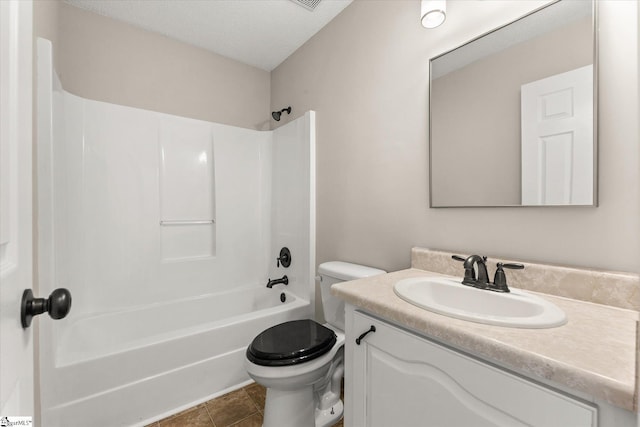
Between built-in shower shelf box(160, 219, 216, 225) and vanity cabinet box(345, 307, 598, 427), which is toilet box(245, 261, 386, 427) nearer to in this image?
vanity cabinet box(345, 307, 598, 427)

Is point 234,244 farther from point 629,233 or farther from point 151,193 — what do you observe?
point 629,233

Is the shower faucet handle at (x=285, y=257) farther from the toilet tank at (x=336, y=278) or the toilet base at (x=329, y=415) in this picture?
the toilet base at (x=329, y=415)

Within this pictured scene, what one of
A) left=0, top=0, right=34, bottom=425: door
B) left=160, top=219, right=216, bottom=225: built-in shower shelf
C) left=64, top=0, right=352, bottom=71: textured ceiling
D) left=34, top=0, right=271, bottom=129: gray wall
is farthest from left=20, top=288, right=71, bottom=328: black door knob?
left=64, top=0, right=352, bottom=71: textured ceiling

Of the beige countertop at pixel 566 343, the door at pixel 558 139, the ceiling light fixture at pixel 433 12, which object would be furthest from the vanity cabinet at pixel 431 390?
the ceiling light fixture at pixel 433 12

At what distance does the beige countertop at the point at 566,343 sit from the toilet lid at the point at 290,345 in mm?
518

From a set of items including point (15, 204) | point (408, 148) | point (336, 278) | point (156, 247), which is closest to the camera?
point (15, 204)

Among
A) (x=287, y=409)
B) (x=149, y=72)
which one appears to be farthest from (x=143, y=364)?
(x=149, y=72)

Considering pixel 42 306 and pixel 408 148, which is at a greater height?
pixel 408 148

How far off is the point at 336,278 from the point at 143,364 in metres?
1.16

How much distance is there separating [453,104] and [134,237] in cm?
226

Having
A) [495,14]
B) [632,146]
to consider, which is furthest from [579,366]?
[495,14]

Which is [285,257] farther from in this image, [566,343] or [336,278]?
[566,343]

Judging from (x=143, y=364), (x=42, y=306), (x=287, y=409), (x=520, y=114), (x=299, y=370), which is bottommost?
(x=287, y=409)

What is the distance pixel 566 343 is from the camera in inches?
23.8
